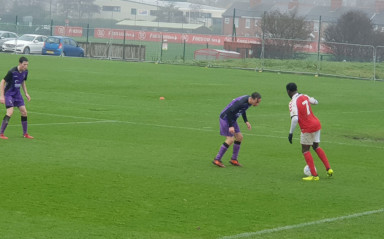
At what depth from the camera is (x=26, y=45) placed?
61.2 m

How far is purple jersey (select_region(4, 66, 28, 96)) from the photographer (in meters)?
18.2

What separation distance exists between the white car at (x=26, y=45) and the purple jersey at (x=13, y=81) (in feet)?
143

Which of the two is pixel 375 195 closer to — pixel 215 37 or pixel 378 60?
pixel 378 60

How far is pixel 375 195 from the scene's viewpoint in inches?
528

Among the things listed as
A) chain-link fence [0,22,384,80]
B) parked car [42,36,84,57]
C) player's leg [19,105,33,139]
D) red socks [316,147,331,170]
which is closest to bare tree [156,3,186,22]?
chain-link fence [0,22,384,80]

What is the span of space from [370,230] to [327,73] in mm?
39937

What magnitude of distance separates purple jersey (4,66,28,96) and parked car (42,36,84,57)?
4165cm

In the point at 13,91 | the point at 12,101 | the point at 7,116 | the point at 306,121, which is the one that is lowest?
the point at 7,116

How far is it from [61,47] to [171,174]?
46601 millimetres

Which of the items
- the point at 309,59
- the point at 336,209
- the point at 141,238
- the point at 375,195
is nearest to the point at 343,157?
the point at 375,195

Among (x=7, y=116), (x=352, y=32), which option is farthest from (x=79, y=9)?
(x=7, y=116)

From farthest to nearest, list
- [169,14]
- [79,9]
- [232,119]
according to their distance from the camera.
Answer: [169,14] < [79,9] < [232,119]

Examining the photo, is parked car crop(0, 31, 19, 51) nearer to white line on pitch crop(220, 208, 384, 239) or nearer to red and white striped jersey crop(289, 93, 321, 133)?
red and white striped jersey crop(289, 93, 321, 133)

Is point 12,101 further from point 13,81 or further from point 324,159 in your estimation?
point 324,159
